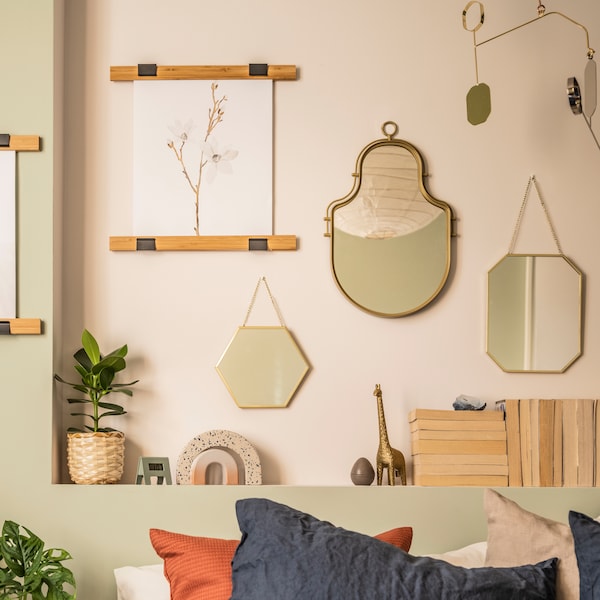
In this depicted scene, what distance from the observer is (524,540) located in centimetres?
203

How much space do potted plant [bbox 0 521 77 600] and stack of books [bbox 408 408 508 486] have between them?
3.34ft

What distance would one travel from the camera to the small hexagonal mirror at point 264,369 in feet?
9.02

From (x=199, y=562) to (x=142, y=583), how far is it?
0.37 m

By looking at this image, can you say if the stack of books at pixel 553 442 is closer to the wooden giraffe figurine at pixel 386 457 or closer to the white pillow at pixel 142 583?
the wooden giraffe figurine at pixel 386 457

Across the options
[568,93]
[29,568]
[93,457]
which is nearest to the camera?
[29,568]

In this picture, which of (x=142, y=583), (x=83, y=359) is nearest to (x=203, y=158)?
(x=83, y=359)

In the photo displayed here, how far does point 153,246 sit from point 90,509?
808mm

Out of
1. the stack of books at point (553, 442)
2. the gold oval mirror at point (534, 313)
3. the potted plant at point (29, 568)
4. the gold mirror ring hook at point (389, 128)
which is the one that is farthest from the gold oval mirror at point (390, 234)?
the potted plant at point (29, 568)

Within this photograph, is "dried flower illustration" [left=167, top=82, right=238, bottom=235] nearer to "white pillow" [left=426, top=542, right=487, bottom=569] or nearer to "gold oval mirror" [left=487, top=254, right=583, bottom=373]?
"gold oval mirror" [left=487, top=254, right=583, bottom=373]

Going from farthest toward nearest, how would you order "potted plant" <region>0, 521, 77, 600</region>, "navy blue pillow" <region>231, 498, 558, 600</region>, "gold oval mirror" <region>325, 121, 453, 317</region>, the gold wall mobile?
"gold oval mirror" <region>325, 121, 453, 317</region>, the gold wall mobile, "potted plant" <region>0, 521, 77, 600</region>, "navy blue pillow" <region>231, 498, 558, 600</region>

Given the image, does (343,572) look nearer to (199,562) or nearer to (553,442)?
(199,562)

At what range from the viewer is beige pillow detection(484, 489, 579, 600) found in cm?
193

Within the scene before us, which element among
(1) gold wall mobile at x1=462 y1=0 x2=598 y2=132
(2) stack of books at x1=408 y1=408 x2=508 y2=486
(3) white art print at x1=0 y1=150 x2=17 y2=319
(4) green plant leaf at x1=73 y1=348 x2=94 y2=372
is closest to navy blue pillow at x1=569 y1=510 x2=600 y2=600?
(2) stack of books at x1=408 y1=408 x2=508 y2=486

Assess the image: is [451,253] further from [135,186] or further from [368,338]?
[135,186]
